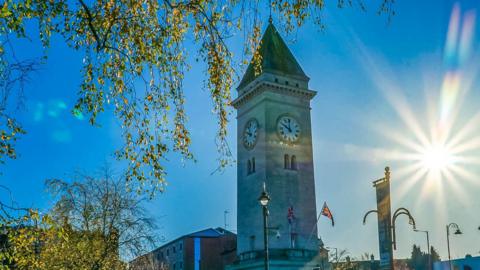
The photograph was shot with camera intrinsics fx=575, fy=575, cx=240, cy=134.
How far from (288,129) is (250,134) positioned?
174 inches

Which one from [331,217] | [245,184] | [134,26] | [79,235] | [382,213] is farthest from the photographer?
[245,184]

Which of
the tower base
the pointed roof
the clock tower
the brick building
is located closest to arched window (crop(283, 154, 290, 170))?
the clock tower

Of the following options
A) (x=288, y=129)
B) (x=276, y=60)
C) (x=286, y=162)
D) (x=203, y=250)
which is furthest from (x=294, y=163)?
(x=203, y=250)

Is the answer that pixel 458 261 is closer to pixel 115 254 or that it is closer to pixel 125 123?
pixel 115 254

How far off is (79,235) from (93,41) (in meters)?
22.1

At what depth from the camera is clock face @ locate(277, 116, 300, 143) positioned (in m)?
62.6

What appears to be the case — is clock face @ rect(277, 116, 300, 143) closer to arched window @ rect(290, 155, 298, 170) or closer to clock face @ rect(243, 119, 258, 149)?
arched window @ rect(290, 155, 298, 170)

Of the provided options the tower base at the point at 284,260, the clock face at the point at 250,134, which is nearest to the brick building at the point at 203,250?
the tower base at the point at 284,260

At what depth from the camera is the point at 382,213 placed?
13906 mm

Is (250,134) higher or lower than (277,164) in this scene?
higher

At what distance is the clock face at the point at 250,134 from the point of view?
63438 mm

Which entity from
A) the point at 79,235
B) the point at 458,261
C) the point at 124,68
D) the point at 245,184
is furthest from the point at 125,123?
the point at 458,261

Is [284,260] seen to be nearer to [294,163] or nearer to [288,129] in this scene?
[294,163]

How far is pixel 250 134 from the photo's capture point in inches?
2544
